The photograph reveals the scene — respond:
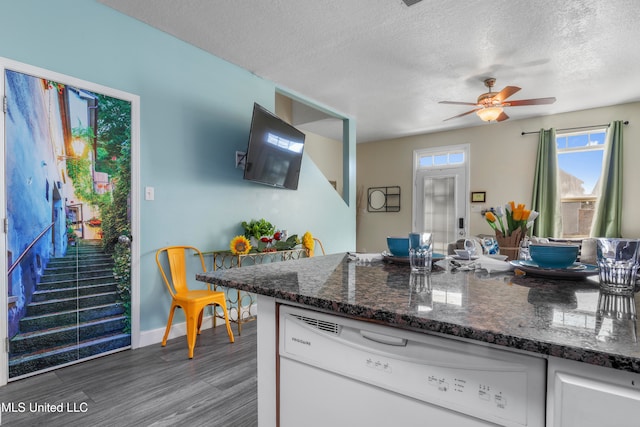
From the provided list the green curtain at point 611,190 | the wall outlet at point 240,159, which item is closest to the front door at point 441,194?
the green curtain at point 611,190

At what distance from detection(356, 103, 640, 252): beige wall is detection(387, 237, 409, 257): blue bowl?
4759mm

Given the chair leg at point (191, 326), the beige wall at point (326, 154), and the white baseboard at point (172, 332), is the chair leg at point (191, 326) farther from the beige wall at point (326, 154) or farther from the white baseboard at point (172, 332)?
the beige wall at point (326, 154)

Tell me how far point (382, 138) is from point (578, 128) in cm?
309

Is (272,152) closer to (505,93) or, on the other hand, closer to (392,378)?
(505,93)

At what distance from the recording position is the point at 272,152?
341 centimetres

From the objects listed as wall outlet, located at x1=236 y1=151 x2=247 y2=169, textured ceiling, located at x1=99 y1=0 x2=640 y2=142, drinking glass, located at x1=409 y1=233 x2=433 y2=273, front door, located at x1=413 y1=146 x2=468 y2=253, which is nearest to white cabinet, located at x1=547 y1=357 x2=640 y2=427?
drinking glass, located at x1=409 y1=233 x2=433 y2=273

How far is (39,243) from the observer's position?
84.0 inches

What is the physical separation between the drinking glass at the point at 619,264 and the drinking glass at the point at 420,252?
0.48 metres

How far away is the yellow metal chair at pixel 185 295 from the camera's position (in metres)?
2.48

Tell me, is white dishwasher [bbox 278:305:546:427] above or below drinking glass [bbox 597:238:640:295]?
below

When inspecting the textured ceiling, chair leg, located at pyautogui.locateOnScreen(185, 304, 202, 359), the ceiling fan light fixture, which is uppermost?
the textured ceiling

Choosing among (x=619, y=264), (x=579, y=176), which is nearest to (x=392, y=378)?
(x=619, y=264)

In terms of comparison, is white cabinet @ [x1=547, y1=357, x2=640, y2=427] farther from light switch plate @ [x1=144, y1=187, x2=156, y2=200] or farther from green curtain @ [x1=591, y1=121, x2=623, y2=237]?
green curtain @ [x1=591, y1=121, x2=623, y2=237]

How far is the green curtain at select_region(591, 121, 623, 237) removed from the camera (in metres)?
4.50
